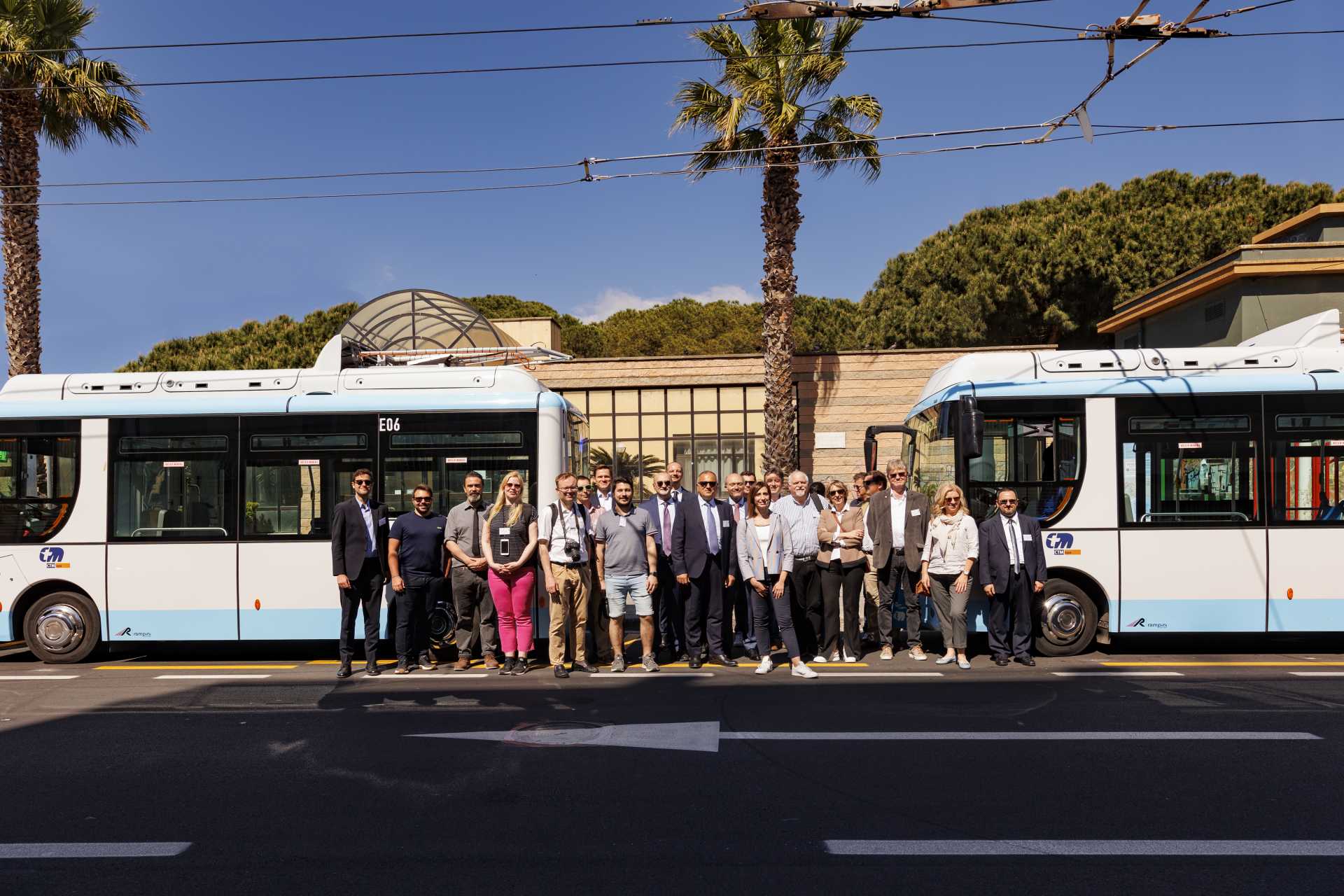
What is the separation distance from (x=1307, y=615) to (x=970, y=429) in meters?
3.97

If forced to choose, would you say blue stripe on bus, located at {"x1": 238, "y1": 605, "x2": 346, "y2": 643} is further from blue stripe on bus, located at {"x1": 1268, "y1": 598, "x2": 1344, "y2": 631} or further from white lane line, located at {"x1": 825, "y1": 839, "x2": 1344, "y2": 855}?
blue stripe on bus, located at {"x1": 1268, "y1": 598, "x2": 1344, "y2": 631}

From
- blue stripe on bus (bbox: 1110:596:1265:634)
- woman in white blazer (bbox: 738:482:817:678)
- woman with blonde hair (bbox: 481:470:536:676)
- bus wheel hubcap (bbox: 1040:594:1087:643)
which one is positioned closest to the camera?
woman in white blazer (bbox: 738:482:817:678)

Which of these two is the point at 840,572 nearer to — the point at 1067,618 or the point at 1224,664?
the point at 1067,618

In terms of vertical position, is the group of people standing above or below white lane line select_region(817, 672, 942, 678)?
above

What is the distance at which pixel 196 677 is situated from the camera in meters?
9.47

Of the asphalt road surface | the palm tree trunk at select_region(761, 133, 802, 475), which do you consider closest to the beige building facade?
the palm tree trunk at select_region(761, 133, 802, 475)

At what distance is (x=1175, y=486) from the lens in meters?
10.1

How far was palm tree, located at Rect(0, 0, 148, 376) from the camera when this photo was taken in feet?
56.4

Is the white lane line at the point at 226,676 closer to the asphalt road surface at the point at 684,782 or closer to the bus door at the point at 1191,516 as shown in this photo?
the asphalt road surface at the point at 684,782

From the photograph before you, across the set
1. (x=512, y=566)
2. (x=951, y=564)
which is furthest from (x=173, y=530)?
(x=951, y=564)

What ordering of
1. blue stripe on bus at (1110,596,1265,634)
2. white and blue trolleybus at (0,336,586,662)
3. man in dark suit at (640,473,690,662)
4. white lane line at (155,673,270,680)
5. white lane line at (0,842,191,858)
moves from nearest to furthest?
white lane line at (0,842,191,858), white lane line at (155,673,270,680), man in dark suit at (640,473,690,662), blue stripe on bus at (1110,596,1265,634), white and blue trolleybus at (0,336,586,662)

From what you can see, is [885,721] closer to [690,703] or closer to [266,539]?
[690,703]

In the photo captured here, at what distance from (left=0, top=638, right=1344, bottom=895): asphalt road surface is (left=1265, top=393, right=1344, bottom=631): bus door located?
969 mm

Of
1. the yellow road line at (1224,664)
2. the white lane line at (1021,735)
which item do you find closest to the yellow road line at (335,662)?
the white lane line at (1021,735)
